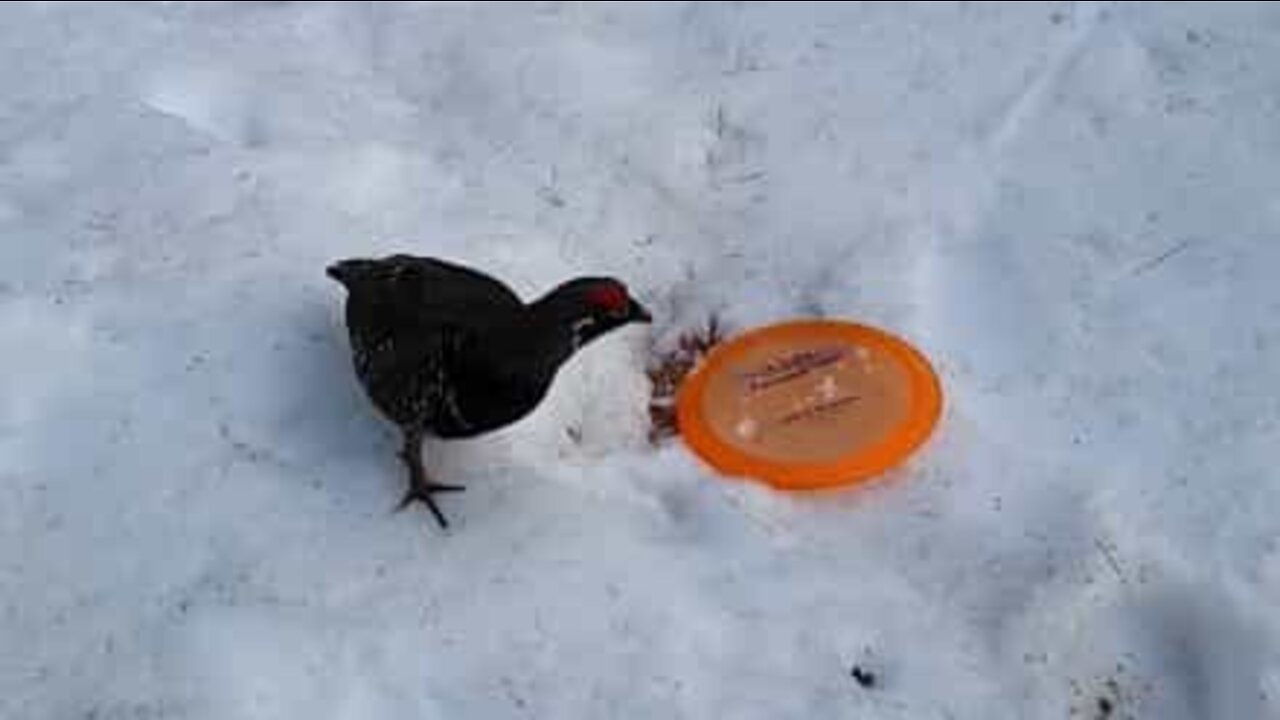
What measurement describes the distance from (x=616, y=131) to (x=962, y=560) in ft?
5.70

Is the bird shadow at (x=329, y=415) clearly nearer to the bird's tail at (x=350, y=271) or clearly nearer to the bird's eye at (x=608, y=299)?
A: the bird's tail at (x=350, y=271)

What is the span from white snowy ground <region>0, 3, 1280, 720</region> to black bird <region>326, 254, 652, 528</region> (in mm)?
194

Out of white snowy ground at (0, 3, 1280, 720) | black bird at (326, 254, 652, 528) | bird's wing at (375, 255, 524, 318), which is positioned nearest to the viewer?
white snowy ground at (0, 3, 1280, 720)

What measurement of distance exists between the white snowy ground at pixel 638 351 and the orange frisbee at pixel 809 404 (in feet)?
0.21

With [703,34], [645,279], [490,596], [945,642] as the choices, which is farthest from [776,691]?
[703,34]

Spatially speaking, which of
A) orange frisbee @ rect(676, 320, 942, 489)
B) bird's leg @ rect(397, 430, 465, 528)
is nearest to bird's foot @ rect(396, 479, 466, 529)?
bird's leg @ rect(397, 430, 465, 528)

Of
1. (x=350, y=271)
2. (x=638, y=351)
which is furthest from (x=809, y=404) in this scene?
(x=350, y=271)

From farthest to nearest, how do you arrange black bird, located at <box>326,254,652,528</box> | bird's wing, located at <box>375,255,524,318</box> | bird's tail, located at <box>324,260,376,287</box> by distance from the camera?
bird's tail, located at <box>324,260,376,287</box>
bird's wing, located at <box>375,255,524,318</box>
black bird, located at <box>326,254,652,528</box>

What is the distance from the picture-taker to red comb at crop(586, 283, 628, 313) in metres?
3.61

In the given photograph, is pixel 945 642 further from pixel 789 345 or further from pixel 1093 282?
pixel 1093 282

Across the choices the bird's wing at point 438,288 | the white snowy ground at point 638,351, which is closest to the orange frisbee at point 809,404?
the white snowy ground at point 638,351

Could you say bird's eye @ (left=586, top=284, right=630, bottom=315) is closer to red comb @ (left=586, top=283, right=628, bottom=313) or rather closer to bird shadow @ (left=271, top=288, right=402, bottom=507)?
red comb @ (left=586, top=283, right=628, bottom=313)

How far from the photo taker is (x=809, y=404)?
158 inches

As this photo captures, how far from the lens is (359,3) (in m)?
5.15
